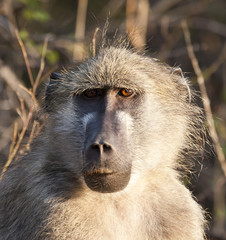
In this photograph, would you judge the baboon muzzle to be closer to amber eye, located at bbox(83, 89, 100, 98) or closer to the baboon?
the baboon

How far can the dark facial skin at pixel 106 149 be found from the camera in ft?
10.2

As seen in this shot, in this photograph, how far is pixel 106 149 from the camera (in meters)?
3.13

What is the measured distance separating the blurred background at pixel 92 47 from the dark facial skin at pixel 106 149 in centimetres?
93

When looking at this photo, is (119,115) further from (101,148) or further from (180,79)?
(180,79)

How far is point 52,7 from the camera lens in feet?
30.2

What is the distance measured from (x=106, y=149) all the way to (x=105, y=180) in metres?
0.19

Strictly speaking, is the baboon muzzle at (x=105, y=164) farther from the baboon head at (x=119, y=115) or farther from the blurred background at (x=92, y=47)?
the blurred background at (x=92, y=47)

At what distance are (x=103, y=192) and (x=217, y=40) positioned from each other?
6.18 meters

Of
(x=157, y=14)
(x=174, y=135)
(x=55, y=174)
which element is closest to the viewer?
(x=55, y=174)

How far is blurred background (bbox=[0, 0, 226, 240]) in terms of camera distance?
545 centimetres

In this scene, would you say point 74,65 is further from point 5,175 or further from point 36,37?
point 36,37

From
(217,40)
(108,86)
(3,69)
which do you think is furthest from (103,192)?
(217,40)

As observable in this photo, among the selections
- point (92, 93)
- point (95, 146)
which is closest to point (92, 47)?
point (92, 93)

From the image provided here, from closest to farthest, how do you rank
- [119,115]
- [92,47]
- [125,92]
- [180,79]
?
[119,115]
[125,92]
[180,79]
[92,47]
